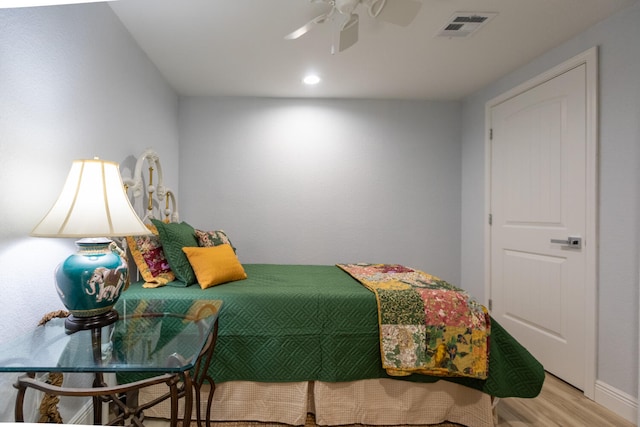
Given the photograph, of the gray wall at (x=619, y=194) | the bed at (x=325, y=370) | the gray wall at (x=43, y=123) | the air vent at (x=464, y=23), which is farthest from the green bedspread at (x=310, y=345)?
the air vent at (x=464, y=23)

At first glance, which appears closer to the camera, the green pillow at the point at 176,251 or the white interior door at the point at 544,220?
the green pillow at the point at 176,251

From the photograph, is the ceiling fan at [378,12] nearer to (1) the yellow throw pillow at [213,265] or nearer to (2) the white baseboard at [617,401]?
(1) the yellow throw pillow at [213,265]

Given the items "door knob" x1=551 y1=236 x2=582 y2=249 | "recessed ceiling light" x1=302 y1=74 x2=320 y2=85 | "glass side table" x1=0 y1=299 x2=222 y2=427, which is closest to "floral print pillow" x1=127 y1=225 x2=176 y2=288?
"glass side table" x1=0 y1=299 x2=222 y2=427

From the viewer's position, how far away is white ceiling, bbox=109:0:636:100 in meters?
2.02

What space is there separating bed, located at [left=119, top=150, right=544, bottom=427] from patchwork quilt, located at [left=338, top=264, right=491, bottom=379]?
0.15 ft

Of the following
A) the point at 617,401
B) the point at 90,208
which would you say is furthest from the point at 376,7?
the point at 617,401

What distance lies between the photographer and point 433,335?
5.85ft

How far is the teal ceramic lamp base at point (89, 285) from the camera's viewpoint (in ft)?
3.94

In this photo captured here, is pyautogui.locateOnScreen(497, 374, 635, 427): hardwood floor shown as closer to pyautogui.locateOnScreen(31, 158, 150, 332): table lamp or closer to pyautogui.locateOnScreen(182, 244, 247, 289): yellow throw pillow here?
pyautogui.locateOnScreen(182, 244, 247, 289): yellow throw pillow

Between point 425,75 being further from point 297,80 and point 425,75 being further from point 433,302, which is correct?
point 433,302

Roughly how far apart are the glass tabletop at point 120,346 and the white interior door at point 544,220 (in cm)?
236

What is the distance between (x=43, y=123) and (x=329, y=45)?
1.79 m

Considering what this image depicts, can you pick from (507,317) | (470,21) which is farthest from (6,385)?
(507,317)

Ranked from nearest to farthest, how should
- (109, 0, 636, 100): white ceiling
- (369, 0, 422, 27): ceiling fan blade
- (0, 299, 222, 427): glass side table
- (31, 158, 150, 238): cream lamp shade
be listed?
1. (0, 299, 222, 427): glass side table
2. (31, 158, 150, 238): cream lamp shade
3. (369, 0, 422, 27): ceiling fan blade
4. (109, 0, 636, 100): white ceiling
